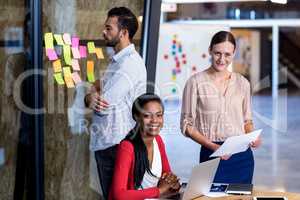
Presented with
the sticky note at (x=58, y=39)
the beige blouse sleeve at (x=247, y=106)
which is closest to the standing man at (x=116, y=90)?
the sticky note at (x=58, y=39)

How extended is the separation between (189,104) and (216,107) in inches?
7.4

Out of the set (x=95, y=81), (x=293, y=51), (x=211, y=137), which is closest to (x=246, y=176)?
(x=211, y=137)

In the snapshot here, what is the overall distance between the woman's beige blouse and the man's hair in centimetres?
63

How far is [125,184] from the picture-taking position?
280 cm

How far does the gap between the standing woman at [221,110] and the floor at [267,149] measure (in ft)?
0.74

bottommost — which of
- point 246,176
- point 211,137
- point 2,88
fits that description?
point 246,176

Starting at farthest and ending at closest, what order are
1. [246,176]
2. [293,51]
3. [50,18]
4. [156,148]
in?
[293,51], [50,18], [246,176], [156,148]

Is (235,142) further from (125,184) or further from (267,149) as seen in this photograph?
(267,149)

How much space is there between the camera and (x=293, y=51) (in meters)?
13.9

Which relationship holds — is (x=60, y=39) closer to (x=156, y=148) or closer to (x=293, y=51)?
(x=156, y=148)

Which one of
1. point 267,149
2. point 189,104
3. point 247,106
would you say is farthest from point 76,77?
point 267,149

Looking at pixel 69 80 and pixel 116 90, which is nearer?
pixel 116 90

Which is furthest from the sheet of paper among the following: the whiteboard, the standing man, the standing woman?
the whiteboard

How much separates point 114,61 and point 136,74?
0.62 feet
